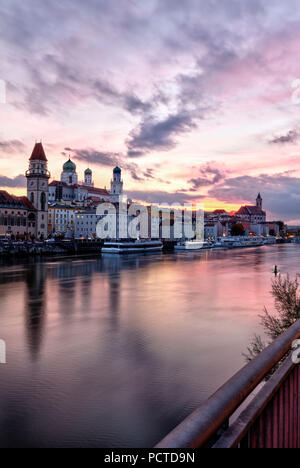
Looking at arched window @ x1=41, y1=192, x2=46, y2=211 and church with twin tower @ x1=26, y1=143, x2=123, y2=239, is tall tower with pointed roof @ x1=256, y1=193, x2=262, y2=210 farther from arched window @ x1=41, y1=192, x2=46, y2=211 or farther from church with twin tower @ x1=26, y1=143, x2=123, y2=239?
Answer: arched window @ x1=41, y1=192, x2=46, y2=211

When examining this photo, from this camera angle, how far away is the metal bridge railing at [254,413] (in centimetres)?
132

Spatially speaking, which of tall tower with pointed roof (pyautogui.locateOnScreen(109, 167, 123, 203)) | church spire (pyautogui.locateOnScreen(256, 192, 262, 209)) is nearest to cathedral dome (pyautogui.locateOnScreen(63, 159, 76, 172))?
tall tower with pointed roof (pyautogui.locateOnScreen(109, 167, 123, 203))

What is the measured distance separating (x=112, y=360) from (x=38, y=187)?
66.9m

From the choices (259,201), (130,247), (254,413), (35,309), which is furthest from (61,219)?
(259,201)

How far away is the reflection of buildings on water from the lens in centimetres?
1241

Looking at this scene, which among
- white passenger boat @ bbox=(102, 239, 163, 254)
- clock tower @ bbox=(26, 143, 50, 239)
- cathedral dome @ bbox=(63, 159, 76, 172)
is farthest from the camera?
cathedral dome @ bbox=(63, 159, 76, 172)

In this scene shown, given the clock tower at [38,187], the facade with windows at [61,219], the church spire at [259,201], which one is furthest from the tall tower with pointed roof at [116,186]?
the church spire at [259,201]

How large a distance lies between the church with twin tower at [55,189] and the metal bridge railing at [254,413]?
7452 cm

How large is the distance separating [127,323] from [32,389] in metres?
7.20

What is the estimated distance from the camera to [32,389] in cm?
852

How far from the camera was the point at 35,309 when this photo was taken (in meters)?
18.3

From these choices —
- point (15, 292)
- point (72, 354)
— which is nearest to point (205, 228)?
point (15, 292)

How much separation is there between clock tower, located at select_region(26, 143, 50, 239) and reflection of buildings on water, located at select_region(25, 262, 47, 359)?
139 feet

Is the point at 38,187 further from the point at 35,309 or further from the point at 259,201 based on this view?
the point at 259,201
